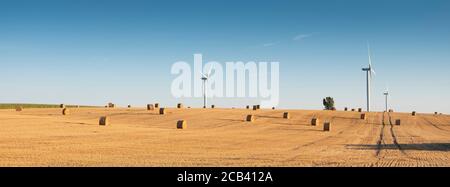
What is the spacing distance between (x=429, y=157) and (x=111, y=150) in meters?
12.6

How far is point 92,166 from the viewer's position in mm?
16781

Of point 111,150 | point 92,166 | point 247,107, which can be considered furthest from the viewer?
point 247,107

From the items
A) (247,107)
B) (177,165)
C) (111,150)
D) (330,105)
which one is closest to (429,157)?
(177,165)
